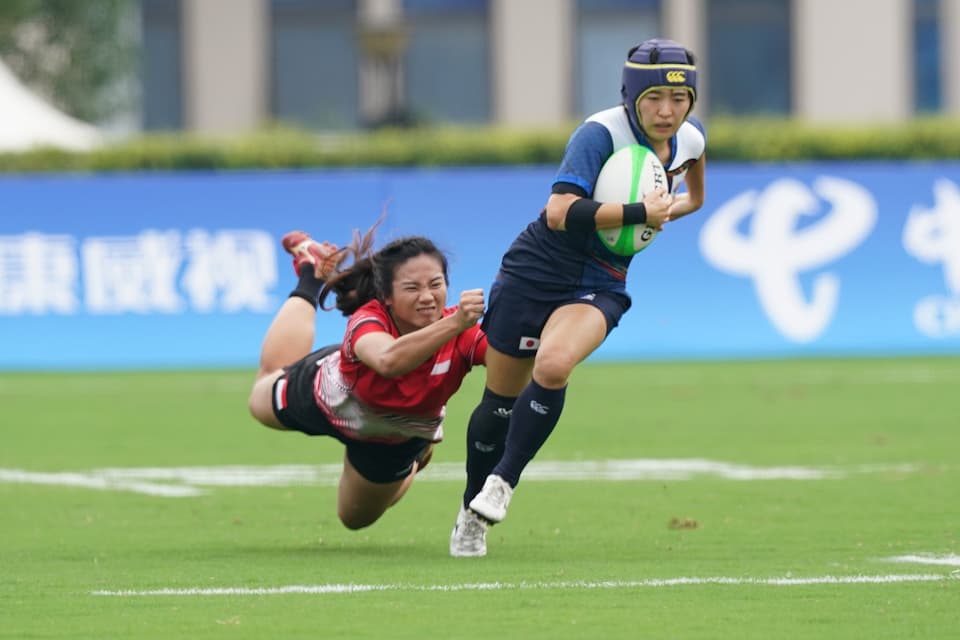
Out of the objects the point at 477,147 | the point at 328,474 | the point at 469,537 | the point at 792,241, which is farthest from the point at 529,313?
the point at 477,147

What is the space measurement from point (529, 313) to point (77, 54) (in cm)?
3747

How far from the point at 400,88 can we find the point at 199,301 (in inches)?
769

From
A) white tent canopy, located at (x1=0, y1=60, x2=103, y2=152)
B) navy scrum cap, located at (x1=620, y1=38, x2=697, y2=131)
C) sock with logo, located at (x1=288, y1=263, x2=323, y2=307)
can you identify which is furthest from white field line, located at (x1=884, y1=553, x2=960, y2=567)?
white tent canopy, located at (x1=0, y1=60, x2=103, y2=152)

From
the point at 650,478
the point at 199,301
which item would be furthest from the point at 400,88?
the point at 650,478

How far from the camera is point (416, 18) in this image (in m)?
40.0

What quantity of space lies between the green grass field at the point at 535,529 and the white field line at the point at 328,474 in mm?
38

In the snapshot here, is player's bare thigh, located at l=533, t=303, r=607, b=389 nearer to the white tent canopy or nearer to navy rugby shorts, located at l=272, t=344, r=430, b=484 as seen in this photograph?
navy rugby shorts, located at l=272, t=344, r=430, b=484

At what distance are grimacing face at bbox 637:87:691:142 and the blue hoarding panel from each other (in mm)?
12033

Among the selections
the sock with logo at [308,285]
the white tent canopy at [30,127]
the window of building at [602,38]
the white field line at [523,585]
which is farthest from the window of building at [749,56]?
the white field line at [523,585]

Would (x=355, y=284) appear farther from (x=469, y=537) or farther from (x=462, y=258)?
(x=462, y=258)

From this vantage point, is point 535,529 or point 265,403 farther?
point 265,403

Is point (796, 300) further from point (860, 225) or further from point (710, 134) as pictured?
point (710, 134)

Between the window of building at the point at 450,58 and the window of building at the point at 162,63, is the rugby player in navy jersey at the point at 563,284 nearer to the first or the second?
the window of building at the point at 450,58

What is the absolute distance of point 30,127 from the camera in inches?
1045
